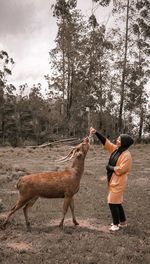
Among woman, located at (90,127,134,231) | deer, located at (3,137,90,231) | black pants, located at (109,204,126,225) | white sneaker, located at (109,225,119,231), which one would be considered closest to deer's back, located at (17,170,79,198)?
deer, located at (3,137,90,231)

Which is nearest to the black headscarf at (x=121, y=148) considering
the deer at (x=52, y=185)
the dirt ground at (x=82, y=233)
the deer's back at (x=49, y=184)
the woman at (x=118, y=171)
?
the woman at (x=118, y=171)

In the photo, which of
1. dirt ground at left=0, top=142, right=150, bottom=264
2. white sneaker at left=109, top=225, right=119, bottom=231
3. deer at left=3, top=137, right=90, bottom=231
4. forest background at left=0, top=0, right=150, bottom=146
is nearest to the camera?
dirt ground at left=0, top=142, right=150, bottom=264

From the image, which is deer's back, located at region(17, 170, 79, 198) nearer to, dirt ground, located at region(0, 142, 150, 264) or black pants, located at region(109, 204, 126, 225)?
dirt ground, located at region(0, 142, 150, 264)

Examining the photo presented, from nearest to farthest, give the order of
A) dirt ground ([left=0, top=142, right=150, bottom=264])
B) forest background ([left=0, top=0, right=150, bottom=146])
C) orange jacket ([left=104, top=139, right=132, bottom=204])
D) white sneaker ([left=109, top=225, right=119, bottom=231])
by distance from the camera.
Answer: dirt ground ([left=0, top=142, right=150, bottom=264])
orange jacket ([left=104, top=139, right=132, bottom=204])
white sneaker ([left=109, top=225, right=119, bottom=231])
forest background ([left=0, top=0, right=150, bottom=146])

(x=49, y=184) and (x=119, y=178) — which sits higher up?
(x=119, y=178)

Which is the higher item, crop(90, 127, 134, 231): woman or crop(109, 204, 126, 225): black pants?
crop(90, 127, 134, 231): woman

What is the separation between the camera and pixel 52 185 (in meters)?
9.59

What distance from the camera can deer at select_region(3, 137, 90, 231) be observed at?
372 inches

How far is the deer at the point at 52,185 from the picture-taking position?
31.0 ft

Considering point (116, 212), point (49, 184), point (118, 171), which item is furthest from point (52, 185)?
point (116, 212)

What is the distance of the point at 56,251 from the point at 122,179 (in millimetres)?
2278

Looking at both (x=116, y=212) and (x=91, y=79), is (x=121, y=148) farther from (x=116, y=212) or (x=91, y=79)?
(x=91, y=79)

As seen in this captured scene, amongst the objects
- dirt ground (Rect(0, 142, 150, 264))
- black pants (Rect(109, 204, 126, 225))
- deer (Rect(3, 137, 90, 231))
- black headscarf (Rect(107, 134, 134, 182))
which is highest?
black headscarf (Rect(107, 134, 134, 182))

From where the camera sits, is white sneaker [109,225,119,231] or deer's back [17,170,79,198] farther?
white sneaker [109,225,119,231]
